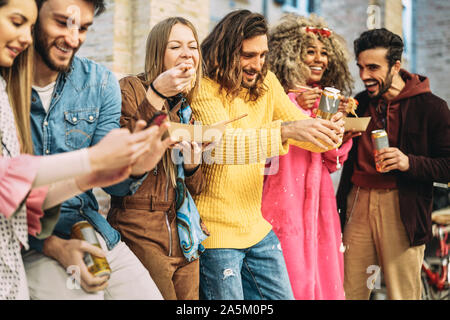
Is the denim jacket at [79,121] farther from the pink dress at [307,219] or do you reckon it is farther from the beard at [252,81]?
the pink dress at [307,219]

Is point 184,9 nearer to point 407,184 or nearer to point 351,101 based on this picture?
point 351,101

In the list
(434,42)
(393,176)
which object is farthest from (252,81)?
(434,42)

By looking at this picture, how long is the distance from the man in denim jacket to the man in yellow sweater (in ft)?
1.70

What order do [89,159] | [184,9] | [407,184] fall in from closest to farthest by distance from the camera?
[89,159]
[407,184]
[184,9]

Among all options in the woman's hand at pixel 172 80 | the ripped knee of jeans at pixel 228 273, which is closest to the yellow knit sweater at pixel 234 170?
the ripped knee of jeans at pixel 228 273

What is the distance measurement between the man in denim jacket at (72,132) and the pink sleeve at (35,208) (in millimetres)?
171

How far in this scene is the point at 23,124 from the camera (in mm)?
1670

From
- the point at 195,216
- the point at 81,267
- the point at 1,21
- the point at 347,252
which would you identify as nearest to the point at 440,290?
the point at 347,252

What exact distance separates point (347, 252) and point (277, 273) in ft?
3.05

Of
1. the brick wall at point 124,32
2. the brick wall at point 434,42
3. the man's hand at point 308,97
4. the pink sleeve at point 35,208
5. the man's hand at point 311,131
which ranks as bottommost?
the pink sleeve at point 35,208

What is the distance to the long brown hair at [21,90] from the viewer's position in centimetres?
167

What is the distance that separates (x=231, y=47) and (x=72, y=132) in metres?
0.99

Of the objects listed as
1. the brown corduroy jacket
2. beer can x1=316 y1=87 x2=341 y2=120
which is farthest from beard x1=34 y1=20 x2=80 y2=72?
Result: beer can x1=316 y1=87 x2=341 y2=120

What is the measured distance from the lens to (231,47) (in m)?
2.48
